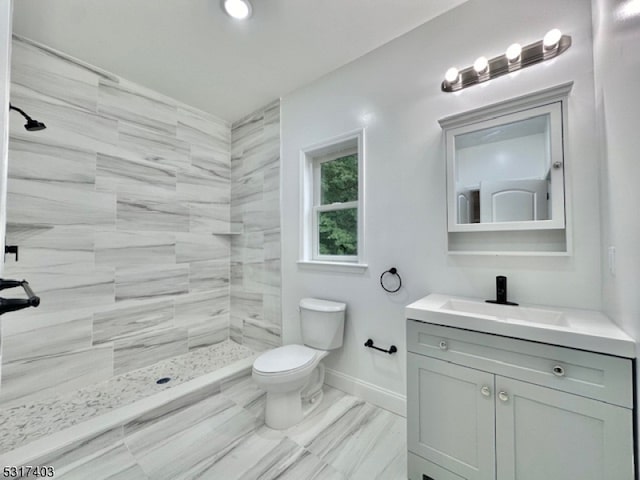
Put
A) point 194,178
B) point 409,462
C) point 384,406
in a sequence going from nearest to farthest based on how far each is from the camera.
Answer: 1. point 409,462
2. point 384,406
3. point 194,178

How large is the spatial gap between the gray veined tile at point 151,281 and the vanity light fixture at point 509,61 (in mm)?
2630

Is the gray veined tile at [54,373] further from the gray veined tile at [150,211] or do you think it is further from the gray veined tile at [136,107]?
the gray veined tile at [136,107]

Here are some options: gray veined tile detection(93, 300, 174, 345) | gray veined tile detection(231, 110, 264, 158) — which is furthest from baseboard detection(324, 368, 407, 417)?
gray veined tile detection(231, 110, 264, 158)

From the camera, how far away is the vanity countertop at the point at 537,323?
952 millimetres

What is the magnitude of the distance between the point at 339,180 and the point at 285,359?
1.46 metres

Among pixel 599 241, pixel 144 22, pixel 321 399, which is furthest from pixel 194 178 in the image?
pixel 599 241

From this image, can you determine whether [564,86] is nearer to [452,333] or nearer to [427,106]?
[427,106]

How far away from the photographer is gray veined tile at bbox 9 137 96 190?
1.84 m

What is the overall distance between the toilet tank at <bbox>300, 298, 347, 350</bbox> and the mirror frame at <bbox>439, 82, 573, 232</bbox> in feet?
3.23

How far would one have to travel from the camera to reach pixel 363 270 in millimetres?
2029

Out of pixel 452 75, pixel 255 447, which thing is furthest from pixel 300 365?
pixel 452 75

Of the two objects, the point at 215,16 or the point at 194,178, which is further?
the point at 194,178

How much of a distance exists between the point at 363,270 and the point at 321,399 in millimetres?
1005

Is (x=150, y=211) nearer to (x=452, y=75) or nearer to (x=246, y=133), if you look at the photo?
(x=246, y=133)
